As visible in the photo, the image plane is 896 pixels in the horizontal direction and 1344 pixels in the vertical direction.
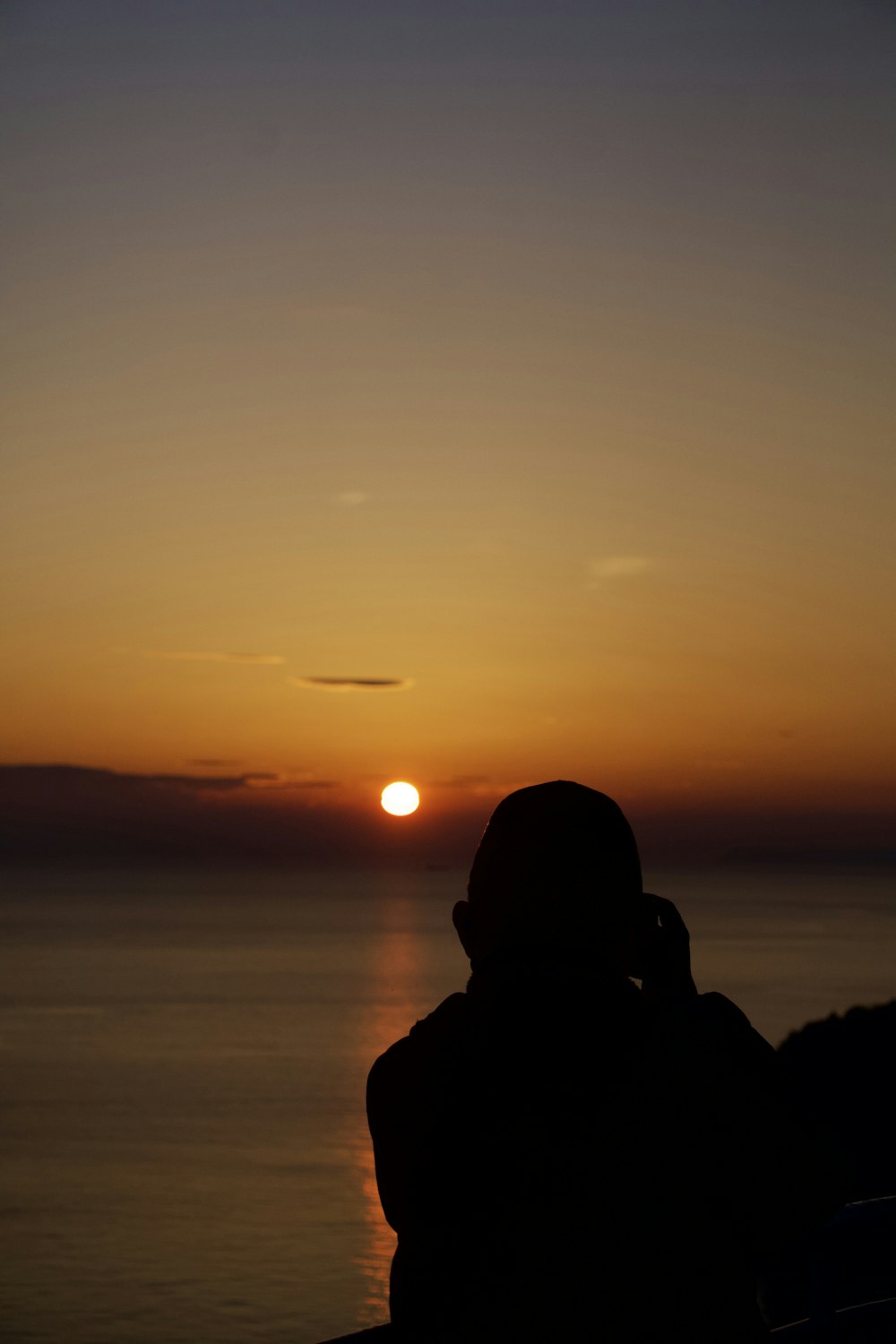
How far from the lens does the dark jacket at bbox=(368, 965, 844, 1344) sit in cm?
172

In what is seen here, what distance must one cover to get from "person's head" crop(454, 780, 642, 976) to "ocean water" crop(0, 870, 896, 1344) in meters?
36.9

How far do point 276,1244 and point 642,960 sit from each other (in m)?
45.1

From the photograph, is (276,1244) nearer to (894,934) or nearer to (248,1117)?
(248,1117)

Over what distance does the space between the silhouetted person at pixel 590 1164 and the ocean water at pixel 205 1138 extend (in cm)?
3682

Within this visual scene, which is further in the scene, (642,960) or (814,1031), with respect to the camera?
(814,1031)

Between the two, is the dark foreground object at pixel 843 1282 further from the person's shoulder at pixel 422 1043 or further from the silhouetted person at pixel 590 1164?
the person's shoulder at pixel 422 1043

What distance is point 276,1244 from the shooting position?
4303 cm

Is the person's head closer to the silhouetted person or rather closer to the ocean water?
the silhouetted person

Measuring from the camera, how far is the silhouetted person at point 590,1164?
1.72 metres

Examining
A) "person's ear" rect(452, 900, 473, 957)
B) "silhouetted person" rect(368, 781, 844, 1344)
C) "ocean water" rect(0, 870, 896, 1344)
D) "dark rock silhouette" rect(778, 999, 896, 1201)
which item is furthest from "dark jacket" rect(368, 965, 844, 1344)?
"ocean water" rect(0, 870, 896, 1344)

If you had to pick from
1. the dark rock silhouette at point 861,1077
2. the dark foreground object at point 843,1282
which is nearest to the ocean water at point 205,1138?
the dark rock silhouette at point 861,1077

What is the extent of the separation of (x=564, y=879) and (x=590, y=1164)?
0.36 meters

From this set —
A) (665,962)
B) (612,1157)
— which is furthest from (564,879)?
(612,1157)

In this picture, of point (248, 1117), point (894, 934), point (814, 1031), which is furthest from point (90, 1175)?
point (894, 934)
